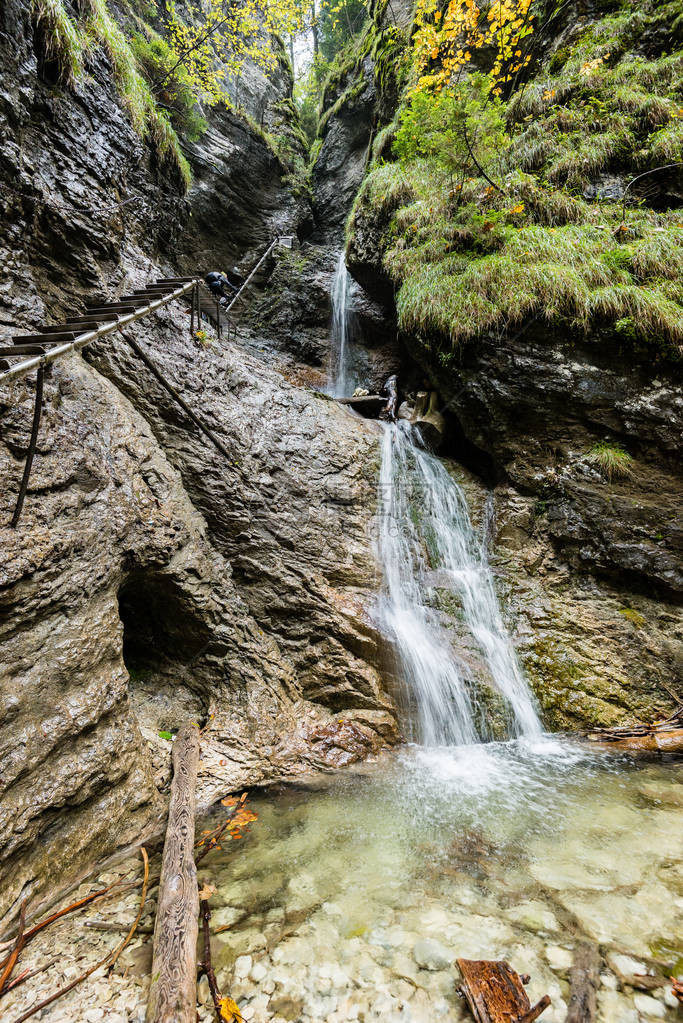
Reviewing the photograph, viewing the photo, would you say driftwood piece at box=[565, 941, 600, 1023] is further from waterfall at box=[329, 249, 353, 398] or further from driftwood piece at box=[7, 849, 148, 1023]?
waterfall at box=[329, 249, 353, 398]

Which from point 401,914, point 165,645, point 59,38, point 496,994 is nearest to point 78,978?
point 401,914

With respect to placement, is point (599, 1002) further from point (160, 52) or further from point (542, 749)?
point (160, 52)

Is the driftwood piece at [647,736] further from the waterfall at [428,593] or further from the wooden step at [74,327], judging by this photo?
the wooden step at [74,327]

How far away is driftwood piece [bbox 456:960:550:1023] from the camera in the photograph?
172cm

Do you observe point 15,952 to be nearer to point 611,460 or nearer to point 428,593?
point 428,593

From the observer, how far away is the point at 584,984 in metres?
1.87

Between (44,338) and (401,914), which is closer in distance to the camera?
(401,914)

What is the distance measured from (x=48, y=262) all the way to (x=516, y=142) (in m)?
8.24

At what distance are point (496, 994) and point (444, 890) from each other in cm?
75

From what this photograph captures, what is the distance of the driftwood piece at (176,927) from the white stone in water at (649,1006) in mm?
1919

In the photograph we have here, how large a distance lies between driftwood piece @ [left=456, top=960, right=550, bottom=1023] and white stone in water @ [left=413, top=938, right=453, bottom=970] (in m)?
0.11

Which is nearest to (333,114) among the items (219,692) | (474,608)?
(474,608)

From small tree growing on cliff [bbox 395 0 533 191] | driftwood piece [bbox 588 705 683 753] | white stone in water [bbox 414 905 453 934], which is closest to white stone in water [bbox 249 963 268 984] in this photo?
white stone in water [bbox 414 905 453 934]

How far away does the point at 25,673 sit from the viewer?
2932mm
